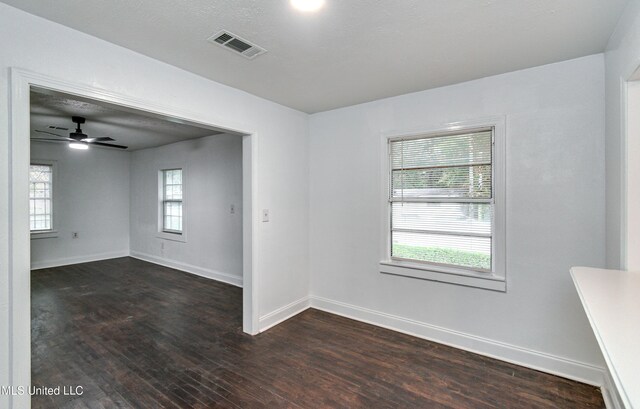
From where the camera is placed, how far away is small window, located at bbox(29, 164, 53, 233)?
5836mm

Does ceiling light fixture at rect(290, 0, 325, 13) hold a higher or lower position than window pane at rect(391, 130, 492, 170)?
higher

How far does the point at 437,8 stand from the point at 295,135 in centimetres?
227

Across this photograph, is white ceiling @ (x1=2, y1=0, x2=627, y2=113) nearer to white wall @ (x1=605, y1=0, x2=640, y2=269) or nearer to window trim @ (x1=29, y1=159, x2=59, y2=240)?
white wall @ (x1=605, y1=0, x2=640, y2=269)

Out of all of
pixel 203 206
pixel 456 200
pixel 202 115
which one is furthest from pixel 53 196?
pixel 456 200

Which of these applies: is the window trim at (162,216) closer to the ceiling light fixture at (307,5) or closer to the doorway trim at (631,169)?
the ceiling light fixture at (307,5)

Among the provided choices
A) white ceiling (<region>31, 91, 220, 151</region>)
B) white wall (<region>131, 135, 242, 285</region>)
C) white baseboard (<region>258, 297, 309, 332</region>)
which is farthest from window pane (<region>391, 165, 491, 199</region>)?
white wall (<region>131, 135, 242, 285</region>)

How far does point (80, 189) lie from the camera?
6332 millimetres

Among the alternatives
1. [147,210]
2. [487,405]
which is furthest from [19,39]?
[147,210]

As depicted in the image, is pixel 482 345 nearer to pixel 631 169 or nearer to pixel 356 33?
pixel 631 169

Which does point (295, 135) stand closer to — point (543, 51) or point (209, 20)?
point (209, 20)

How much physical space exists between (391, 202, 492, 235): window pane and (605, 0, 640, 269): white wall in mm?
829

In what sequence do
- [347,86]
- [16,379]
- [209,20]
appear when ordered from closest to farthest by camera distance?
[16,379], [209,20], [347,86]

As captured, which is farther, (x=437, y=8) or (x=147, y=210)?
(x=147, y=210)

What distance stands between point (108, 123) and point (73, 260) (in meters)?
3.64
